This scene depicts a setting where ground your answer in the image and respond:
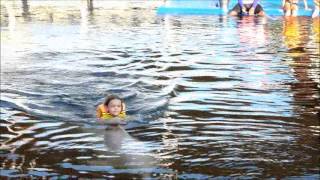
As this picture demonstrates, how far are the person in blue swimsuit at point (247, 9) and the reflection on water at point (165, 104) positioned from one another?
6.91 meters

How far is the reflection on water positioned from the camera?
597 centimetres

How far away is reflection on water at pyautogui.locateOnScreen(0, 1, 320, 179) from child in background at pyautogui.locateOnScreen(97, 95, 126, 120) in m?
0.20

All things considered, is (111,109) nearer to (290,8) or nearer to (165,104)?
(165,104)

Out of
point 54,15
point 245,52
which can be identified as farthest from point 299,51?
point 54,15

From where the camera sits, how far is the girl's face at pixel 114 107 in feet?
24.6

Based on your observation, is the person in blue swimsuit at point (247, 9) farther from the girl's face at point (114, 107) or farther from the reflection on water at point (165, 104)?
the girl's face at point (114, 107)

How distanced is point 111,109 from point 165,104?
1571mm

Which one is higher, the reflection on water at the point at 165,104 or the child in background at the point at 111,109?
the child in background at the point at 111,109

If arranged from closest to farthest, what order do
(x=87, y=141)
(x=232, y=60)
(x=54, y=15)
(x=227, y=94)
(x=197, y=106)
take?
(x=87, y=141) → (x=197, y=106) → (x=227, y=94) → (x=232, y=60) → (x=54, y=15)

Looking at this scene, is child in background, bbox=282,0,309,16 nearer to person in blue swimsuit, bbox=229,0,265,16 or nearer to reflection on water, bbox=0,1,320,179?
person in blue swimsuit, bbox=229,0,265,16

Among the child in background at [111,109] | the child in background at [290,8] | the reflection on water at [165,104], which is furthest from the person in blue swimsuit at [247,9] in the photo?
the child in background at [111,109]

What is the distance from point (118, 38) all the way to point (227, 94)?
883 centimetres

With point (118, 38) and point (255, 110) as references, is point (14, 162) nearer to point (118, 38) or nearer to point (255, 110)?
point (255, 110)

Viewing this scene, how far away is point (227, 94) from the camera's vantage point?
945cm
